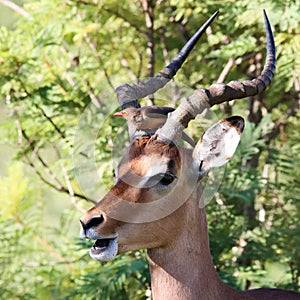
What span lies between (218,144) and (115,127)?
2.62m

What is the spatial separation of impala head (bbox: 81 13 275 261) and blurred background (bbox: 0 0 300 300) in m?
1.66

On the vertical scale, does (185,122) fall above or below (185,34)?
below

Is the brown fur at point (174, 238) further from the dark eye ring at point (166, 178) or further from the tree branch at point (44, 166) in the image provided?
the tree branch at point (44, 166)

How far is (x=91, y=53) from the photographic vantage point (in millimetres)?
8320

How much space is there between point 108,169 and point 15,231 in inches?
58.1

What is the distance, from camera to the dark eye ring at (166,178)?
4.49 metres

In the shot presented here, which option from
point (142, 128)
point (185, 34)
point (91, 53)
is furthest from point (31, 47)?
point (142, 128)

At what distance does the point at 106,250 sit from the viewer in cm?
436

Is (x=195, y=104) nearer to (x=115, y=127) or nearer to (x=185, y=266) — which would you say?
(x=185, y=266)

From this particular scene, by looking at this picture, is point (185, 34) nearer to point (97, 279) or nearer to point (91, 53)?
point (91, 53)

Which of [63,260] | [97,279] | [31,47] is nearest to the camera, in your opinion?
[97,279]

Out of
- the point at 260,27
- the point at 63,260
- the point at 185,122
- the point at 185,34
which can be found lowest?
the point at 185,122

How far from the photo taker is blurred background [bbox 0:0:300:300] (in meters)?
7.15

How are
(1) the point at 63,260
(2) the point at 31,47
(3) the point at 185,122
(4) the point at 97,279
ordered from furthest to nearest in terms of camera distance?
(1) the point at 63,260, (2) the point at 31,47, (4) the point at 97,279, (3) the point at 185,122
